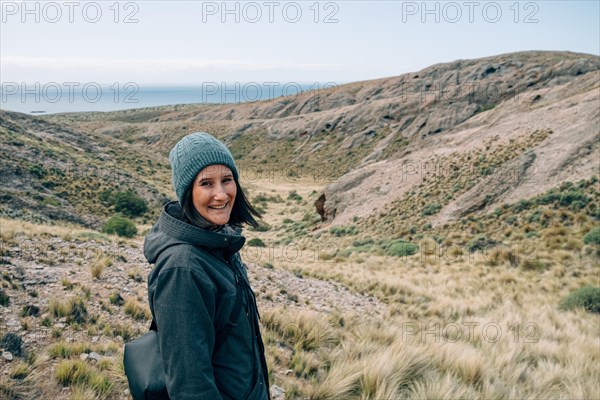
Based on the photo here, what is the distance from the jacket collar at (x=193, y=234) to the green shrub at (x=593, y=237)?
13120mm

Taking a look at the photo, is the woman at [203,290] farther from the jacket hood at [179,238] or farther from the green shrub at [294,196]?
the green shrub at [294,196]

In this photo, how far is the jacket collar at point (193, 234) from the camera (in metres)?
1.94

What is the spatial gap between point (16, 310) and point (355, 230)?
698 inches

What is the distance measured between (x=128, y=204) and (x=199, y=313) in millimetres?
27293

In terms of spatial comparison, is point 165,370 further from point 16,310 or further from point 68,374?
point 16,310

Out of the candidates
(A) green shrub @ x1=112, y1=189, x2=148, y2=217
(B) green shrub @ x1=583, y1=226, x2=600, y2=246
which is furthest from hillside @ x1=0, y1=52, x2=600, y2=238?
(A) green shrub @ x1=112, y1=189, x2=148, y2=217

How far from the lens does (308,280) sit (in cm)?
1062

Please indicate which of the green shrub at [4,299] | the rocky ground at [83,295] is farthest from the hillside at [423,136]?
the green shrub at [4,299]

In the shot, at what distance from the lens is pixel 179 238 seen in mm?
1938

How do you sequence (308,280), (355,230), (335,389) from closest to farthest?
(335,389) < (308,280) < (355,230)

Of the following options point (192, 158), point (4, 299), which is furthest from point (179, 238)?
point (4, 299)

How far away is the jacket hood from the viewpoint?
193 cm

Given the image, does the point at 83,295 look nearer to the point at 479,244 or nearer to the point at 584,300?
the point at 584,300

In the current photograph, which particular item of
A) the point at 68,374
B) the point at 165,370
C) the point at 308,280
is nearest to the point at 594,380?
the point at 165,370
